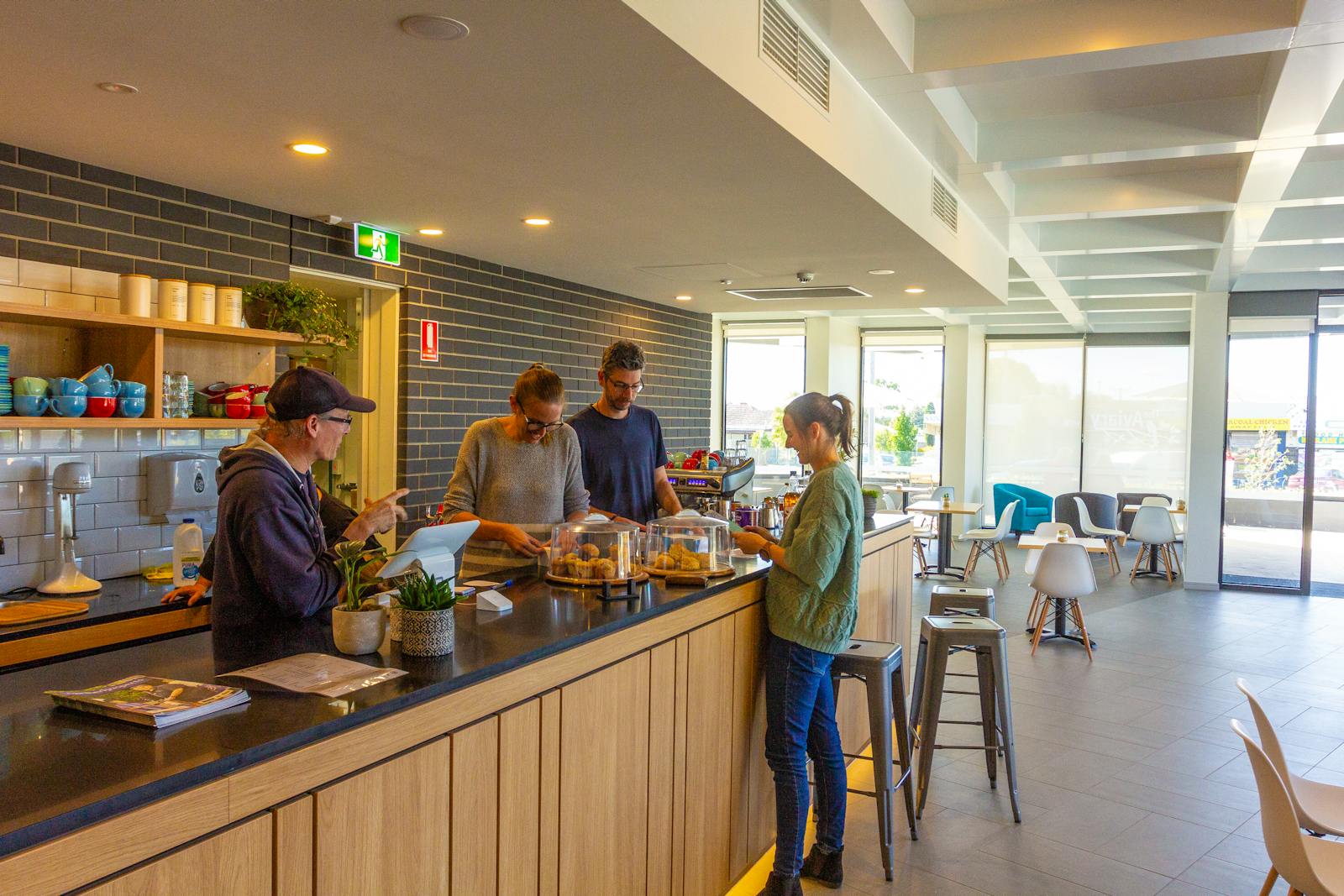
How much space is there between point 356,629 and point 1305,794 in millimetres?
2850

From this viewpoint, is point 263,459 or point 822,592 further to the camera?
point 822,592

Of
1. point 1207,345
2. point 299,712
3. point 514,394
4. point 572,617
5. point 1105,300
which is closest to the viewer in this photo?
point 299,712

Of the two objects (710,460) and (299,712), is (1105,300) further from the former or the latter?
(299,712)

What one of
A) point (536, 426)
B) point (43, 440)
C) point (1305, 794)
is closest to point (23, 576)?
point (43, 440)

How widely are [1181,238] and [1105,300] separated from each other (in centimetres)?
394

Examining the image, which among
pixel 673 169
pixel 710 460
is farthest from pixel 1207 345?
pixel 673 169

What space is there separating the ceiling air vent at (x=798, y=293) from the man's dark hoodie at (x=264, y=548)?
5.05 m

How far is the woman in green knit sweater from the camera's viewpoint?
303 cm

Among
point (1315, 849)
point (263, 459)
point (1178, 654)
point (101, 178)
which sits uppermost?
point (101, 178)

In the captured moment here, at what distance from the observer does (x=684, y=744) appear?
282cm

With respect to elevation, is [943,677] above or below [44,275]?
below

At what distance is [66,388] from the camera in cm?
339

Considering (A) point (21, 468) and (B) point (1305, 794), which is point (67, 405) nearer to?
(A) point (21, 468)

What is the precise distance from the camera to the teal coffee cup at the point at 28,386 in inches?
130
